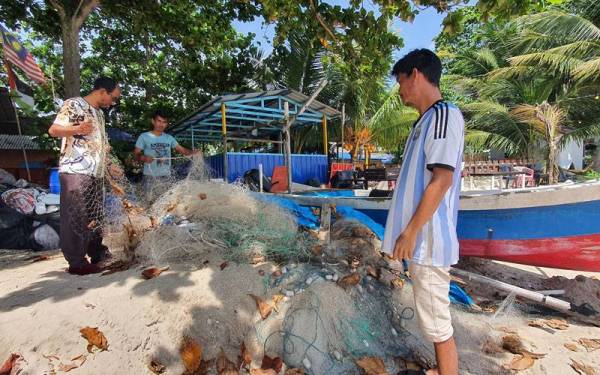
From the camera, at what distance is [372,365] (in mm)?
2225

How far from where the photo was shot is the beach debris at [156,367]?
203 centimetres

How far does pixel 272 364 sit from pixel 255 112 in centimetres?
695

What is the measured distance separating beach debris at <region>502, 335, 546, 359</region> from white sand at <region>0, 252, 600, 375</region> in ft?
0.17

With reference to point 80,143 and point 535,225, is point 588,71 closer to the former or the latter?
point 535,225

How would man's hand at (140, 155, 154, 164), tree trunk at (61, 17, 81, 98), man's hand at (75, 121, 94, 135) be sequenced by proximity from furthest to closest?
tree trunk at (61, 17, 81, 98), man's hand at (140, 155, 154, 164), man's hand at (75, 121, 94, 135)

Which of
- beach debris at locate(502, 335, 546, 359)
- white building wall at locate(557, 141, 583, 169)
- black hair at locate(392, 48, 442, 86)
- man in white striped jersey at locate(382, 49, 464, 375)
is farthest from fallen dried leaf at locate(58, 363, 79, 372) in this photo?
white building wall at locate(557, 141, 583, 169)

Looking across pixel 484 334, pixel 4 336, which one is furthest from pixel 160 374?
pixel 484 334

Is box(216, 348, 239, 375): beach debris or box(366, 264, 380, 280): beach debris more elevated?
box(366, 264, 380, 280): beach debris

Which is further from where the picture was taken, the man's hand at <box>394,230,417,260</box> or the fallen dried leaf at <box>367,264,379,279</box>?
the fallen dried leaf at <box>367,264,379,279</box>

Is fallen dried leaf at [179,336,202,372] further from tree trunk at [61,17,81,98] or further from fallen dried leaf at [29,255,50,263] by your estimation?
tree trunk at [61,17,81,98]

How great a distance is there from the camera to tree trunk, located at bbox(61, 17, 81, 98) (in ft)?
18.7

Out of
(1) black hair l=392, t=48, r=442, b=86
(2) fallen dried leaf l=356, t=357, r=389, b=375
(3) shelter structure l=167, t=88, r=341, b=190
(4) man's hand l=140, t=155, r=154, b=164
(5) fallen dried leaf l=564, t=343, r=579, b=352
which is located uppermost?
(3) shelter structure l=167, t=88, r=341, b=190

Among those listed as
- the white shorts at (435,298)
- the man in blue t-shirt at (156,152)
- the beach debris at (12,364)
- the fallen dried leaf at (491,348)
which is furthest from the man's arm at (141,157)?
the fallen dried leaf at (491,348)

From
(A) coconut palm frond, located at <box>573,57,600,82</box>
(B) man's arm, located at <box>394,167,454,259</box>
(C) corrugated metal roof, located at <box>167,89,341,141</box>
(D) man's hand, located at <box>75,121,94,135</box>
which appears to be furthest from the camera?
(A) coconut palm frond, located at <box>573,57,600,82</box>
